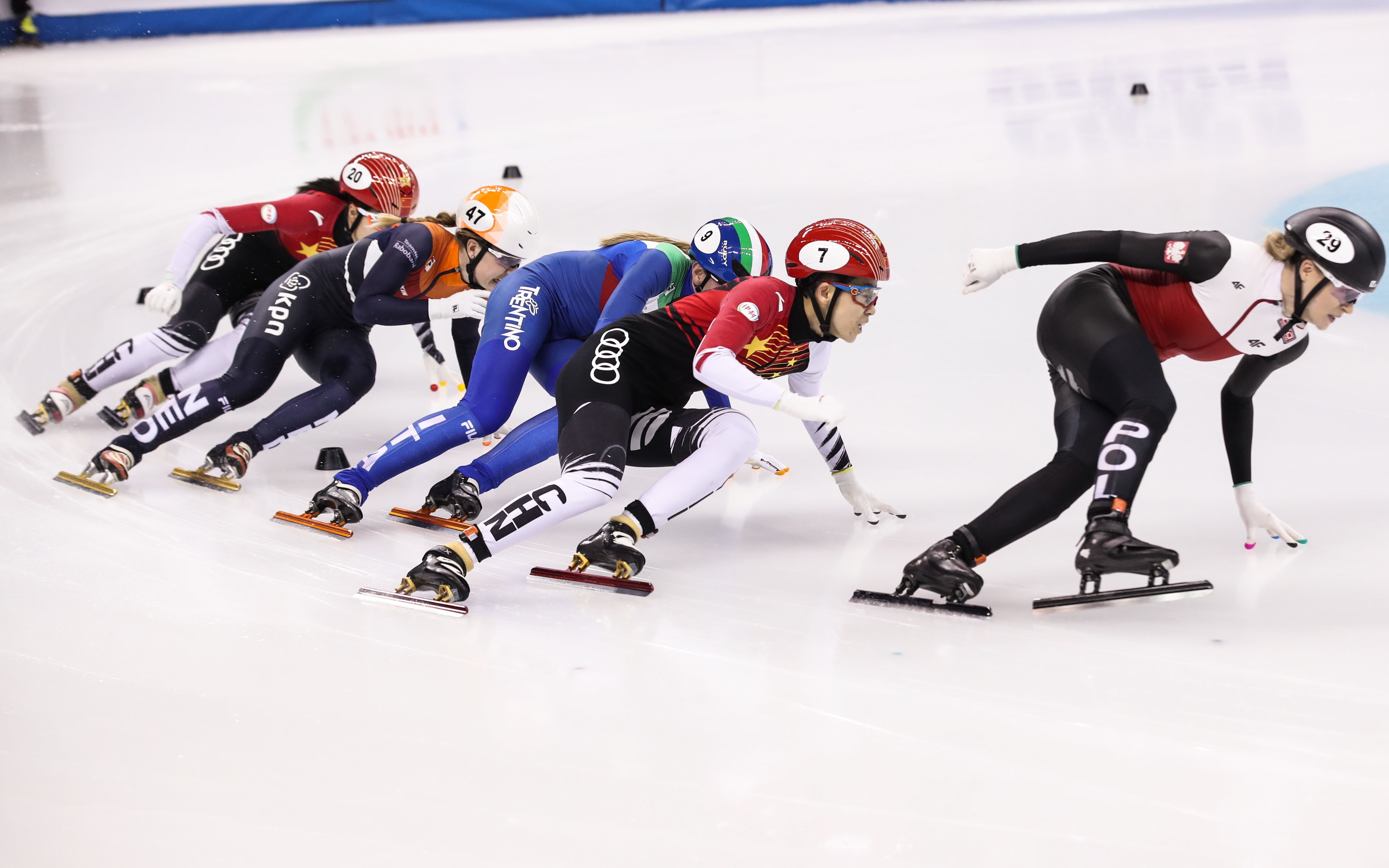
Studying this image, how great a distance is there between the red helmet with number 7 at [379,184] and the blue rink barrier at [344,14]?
54.1 ft

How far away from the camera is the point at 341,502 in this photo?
3607 mm

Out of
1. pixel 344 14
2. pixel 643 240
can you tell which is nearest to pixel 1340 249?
pixel 643 240

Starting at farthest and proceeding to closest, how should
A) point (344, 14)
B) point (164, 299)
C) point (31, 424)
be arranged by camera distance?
point (344, 14)
point (31, 424)
point (164, 299)

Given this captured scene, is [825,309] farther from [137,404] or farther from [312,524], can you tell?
[137,404]

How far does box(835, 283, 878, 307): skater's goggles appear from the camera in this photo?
10.3 ft

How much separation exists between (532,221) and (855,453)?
1.41m

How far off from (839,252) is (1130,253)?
703mm

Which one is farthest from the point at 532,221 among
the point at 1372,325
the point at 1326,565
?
the point at 1372,325

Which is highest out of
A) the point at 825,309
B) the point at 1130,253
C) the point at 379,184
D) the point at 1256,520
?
the point at 1130,253

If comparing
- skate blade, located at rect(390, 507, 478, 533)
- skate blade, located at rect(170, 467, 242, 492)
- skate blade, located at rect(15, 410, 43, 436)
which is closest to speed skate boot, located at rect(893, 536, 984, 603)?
skate blade, located at rect(390, 507, 478, 533)

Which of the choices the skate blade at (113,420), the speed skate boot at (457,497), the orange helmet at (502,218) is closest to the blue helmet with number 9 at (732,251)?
the orange helmet at (502,218)

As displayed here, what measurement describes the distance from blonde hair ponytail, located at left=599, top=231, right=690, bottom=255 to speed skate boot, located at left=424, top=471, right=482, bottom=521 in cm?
100

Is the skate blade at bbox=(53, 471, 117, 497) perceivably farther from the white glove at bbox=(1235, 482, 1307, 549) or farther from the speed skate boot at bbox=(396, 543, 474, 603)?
the white glove at bbox=(1235, 482, 1307, 549)

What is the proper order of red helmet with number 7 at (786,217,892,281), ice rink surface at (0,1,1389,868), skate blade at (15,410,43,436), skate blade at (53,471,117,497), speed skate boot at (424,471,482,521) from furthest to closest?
skate blade at (15,410,43,436), skate blade at (53,471,117,497), speed skate boot at (424,471,482,521), red helmet with number 7 at (786,217,892,281), ice rink surface at (0,1,1389,868)
